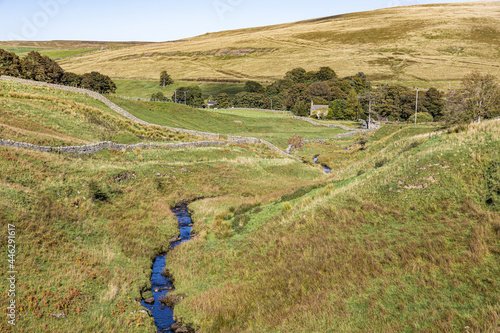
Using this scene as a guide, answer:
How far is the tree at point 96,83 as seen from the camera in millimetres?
118906

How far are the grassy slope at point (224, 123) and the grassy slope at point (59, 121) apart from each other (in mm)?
10764

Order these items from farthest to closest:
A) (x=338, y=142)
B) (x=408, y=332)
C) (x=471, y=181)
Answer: (x=338, y=142) → (x=471, y=181) → (x=408, y=332)

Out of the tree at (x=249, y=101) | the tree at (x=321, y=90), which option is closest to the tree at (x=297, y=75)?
the tree at (x=321, y=90)

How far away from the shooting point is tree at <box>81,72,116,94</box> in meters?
119

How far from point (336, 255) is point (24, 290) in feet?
41.2

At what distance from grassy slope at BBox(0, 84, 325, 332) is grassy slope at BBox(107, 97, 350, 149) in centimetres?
2876

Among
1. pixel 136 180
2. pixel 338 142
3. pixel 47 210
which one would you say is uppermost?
pixel 47 210

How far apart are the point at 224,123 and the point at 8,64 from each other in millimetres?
53402

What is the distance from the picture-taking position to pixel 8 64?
8994cm

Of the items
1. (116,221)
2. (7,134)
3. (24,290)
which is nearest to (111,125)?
(7,134)

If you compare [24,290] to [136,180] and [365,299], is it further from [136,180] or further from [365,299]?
[136,180]

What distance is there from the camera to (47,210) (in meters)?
20.7

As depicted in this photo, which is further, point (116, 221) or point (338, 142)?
point (338, 142)

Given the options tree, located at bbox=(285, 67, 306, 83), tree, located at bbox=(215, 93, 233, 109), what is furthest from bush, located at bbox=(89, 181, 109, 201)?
tree, located at bbox=(285, 67, 306, 83)
